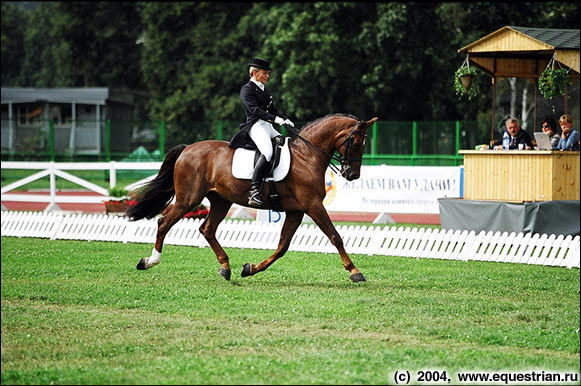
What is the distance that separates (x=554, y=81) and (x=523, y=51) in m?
1.45

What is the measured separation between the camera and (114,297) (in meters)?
10.3

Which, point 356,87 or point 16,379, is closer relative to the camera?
point 16,379

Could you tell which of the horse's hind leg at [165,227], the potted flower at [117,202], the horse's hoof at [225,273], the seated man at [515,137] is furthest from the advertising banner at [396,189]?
the horse's hoof at [225,273]

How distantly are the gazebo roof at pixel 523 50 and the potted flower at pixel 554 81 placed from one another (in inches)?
10.4

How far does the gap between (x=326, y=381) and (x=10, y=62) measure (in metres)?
108

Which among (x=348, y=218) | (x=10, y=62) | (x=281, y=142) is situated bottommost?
(x=348, y=218)

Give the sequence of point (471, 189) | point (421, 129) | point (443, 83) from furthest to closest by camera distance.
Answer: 1. point (443, 83)
2. point (421, 129)
3. point (471, 189)

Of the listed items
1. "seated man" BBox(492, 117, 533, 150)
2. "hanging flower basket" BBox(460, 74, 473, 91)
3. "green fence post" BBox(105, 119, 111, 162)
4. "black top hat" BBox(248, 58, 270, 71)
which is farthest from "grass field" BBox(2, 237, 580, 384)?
"green fence post" BBox(105, 119, 111, 162)

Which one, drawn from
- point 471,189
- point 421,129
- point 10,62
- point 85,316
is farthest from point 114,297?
point 10,62

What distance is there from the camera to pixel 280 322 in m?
8.66

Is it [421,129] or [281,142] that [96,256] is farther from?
[421,129]

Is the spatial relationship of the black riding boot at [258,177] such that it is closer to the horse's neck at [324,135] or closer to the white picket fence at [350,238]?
the horse's neck at [324,135]

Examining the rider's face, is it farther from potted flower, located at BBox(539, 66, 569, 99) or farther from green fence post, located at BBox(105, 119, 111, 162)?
green fence post, located at BBox(105, 119, 111, 162)

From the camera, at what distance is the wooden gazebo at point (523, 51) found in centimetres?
1647
